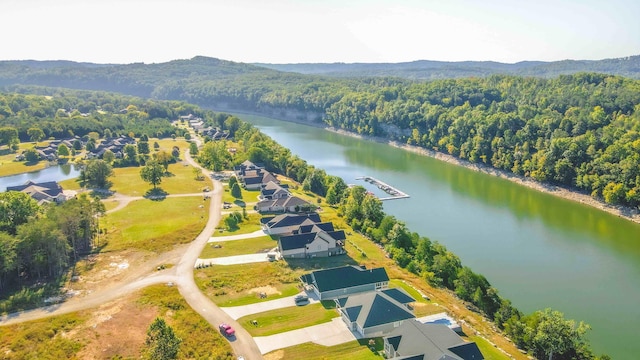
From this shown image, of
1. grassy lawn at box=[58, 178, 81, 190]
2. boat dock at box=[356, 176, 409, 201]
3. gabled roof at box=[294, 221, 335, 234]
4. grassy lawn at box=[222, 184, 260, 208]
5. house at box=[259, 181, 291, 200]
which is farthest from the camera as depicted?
grassy lawn at box=[58, 178, 81, 190]

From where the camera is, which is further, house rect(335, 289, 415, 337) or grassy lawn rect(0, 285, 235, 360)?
house rect(335, 289, 415, 337)

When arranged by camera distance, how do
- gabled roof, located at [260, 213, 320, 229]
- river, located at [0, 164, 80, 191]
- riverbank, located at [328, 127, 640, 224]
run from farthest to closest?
river, located at [0, 164, 80, 191] → riverbank, located at [328, 127, 640, 224] → gabled roof, located at [260, 213, 320, 229]

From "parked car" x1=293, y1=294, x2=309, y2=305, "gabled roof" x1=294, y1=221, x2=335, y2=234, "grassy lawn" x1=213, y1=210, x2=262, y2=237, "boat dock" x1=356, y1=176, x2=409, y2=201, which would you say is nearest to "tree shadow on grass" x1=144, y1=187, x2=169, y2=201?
"grassy lawn" x1=213, y1=210, x2=262, y2=237

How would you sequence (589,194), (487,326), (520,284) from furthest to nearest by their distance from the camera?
(589,194) → (520,284) → (487,326)

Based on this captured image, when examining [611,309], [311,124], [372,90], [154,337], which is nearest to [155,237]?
[154,337]

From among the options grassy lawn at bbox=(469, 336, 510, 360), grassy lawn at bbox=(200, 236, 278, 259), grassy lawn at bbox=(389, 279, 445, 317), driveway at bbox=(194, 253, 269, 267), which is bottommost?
grassy lawn at bbox=(469, 336, 510, 360)

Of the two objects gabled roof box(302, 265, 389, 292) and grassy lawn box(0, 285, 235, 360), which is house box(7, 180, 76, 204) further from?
gabled roof box(302, 265, 389, 292)

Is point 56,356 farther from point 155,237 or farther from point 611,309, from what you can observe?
point 611,309
